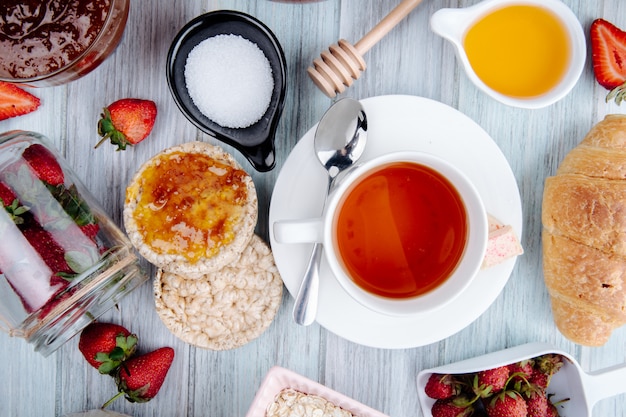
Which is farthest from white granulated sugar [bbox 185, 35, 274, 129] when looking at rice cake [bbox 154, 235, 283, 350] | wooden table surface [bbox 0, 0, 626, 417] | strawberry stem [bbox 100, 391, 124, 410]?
strawberry stem [bbox 100, 391, 124, 410]

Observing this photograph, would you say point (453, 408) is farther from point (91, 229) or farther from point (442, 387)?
point (91, 229)

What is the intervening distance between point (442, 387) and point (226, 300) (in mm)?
546

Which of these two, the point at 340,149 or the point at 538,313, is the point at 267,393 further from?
the point at 538,313

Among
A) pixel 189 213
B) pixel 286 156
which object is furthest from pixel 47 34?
pixel 286 156

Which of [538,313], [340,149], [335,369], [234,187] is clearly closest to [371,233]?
[340,149]

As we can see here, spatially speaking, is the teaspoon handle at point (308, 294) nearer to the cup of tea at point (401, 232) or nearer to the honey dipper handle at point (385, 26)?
the cup of tea at point (401, 232)

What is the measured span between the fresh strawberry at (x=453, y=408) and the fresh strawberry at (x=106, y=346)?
2.45ft

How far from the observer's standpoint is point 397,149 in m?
1.26

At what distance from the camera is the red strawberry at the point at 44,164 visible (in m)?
1.24

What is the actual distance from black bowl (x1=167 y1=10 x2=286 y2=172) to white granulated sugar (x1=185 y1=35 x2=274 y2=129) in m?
0.01

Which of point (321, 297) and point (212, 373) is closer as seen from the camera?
point (321, 297)

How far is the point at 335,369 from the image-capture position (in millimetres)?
1446

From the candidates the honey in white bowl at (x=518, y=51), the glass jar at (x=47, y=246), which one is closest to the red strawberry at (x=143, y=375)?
the glass jar at (x=47, y=246)

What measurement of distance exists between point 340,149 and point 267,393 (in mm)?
579
